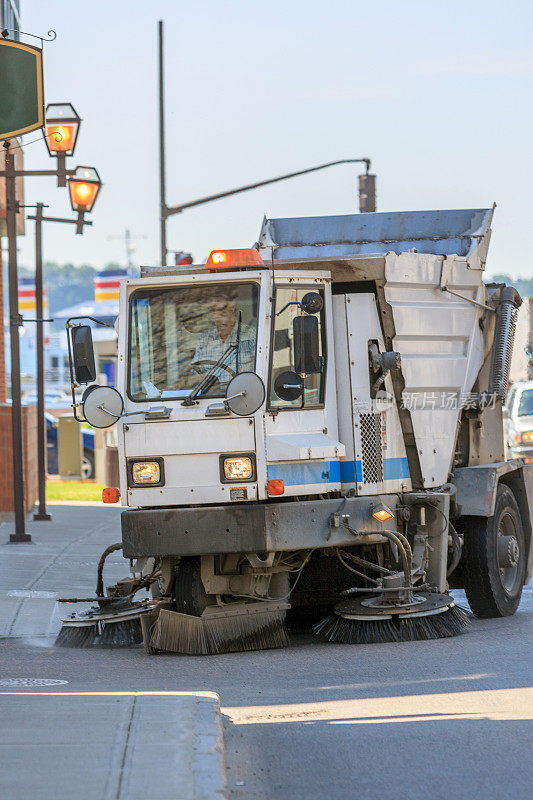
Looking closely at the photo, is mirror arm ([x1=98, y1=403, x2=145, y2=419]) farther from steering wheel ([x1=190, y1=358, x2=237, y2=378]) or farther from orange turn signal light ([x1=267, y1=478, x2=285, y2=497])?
orange turn signal light ([x1=267, y1=478, x2=285, y2=497])

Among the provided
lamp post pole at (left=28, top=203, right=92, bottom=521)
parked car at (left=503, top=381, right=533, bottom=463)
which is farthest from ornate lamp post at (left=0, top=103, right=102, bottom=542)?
parked car at (left=503, top=381, right=533, bottom=463)

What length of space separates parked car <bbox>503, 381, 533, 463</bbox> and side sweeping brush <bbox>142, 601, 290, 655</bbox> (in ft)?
61.8

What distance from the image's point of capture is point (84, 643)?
11.0 meters

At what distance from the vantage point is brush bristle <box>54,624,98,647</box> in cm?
1103

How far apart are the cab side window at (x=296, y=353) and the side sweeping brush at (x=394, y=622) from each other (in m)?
1.61

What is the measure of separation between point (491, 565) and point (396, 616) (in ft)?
6.67

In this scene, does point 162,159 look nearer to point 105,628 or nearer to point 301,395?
point 105,628

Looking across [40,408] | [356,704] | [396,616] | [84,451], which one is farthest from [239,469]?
[84,451]

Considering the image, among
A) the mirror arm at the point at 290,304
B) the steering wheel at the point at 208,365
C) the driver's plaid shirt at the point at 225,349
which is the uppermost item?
the mirror arm at the point at 290,304

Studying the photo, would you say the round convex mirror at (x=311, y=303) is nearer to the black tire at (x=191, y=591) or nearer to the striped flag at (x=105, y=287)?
the black tire at (x=191, y=591)

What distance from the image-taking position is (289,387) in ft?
33.6

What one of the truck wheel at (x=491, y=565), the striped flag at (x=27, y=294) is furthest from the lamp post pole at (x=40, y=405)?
the striped flag at (x=27, y=294)

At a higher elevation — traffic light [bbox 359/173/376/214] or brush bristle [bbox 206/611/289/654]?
traffic light [bbox 359/173/376/214]

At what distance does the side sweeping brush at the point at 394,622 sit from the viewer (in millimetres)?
10453
